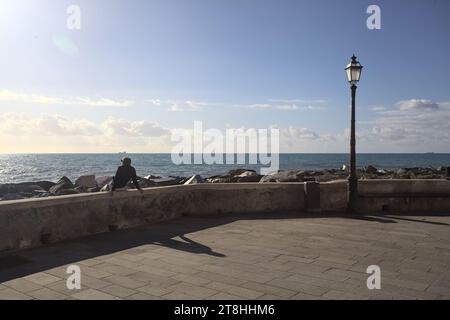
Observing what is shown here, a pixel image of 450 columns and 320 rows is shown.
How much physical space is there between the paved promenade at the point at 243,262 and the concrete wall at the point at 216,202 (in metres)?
0.42

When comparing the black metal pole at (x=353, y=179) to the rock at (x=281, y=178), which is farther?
the rock at (x=281, y=178)

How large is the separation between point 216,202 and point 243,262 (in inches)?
181

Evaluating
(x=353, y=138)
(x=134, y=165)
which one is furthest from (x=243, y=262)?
(x=134, y=165)

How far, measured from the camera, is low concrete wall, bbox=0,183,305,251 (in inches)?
273

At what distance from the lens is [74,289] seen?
16.3 ft

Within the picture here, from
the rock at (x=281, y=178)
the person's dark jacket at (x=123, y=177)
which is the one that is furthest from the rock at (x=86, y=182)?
the person's dark jacket at (x=123, y=177)

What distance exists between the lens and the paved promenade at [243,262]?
4918 millimetres

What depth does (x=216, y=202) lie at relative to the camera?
35.2ft

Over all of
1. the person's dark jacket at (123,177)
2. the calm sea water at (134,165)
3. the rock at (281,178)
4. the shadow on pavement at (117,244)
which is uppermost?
the person's dark jacket at (123,177)

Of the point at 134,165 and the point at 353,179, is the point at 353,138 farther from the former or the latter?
the point at 134,165

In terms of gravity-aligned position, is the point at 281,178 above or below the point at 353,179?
below

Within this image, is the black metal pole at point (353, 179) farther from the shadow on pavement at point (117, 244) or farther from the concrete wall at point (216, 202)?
the shadow on pavement at point (117, 244)
